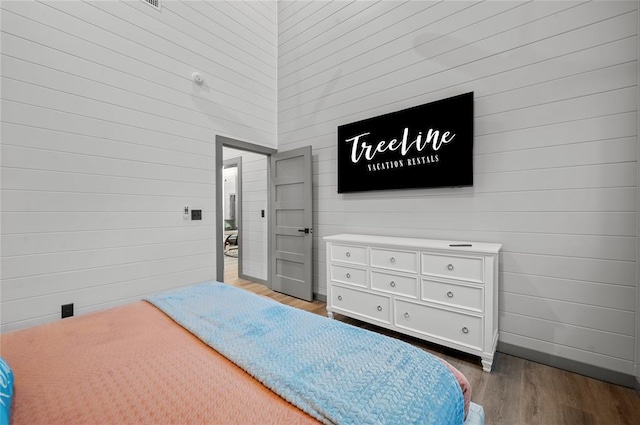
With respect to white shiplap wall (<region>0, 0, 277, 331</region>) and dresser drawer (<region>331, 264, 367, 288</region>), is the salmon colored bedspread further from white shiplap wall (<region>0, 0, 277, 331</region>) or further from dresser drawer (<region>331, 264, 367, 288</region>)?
dresser drawer (<region>331, 264, 367, 288</region>)

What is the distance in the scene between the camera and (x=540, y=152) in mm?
2068

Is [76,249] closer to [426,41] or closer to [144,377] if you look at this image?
[144,377]

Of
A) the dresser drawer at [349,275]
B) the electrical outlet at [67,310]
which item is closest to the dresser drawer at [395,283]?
the dresser drawer at [349,275]

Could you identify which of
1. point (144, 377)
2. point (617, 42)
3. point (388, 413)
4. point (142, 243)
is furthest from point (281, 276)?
point (617, 42)

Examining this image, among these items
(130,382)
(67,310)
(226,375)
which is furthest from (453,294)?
(67,310)

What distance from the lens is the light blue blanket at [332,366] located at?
81 centimetres

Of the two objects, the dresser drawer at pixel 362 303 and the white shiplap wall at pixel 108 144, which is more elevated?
the white shiplap wall at pixel 108 144

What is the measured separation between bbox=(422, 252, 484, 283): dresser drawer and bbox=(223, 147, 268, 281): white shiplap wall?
2644 mm

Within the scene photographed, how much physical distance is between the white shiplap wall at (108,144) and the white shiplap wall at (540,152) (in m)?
2.00

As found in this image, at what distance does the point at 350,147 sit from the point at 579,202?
205 centimetres

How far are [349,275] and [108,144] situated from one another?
100 inches

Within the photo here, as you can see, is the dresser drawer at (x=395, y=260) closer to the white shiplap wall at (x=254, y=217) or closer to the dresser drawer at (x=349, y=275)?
the dresser drawer at (x=349, y=275)

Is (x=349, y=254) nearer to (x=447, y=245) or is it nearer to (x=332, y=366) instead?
(x=447, y=245)

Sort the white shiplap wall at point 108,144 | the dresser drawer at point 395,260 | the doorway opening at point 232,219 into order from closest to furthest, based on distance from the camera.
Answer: the white shiplap wall at point 108,144 < the dresser drawer at point 395,260 < the doorway opening at point 232,219
